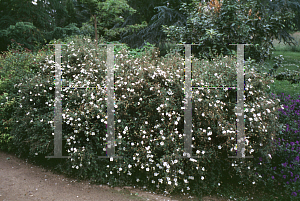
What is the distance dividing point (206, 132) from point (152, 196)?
3.66ft

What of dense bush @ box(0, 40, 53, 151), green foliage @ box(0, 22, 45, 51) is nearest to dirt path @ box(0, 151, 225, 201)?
dense bush @ box(0, 40, 53, 151)

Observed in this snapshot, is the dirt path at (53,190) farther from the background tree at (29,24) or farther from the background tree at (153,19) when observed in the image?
the background tree at (29,24)

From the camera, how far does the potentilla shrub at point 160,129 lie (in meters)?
3.00

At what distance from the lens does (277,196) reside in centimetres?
302

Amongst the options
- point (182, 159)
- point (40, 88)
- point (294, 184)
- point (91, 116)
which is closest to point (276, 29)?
point (294, 184)

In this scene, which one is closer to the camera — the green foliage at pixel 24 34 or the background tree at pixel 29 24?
the green foliage at pixel 24 34

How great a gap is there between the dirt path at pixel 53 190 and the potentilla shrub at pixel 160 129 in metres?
0.14

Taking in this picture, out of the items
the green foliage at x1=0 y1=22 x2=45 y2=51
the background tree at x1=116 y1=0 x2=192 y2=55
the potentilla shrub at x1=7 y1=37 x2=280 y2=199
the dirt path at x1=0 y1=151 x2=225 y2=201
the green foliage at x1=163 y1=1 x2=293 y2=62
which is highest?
the background tree at x1=116 y1=0 x2=192 y2=55

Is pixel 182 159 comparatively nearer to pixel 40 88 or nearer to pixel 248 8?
pixel 40 88

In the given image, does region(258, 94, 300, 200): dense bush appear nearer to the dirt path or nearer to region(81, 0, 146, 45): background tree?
the dirt path

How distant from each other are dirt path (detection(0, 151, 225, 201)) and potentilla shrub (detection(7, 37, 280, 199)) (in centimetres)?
14

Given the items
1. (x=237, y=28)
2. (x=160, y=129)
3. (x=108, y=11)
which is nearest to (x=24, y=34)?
(x=108, y=11)

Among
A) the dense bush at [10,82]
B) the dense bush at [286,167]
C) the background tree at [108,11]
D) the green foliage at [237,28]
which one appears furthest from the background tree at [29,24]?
the dense bush at [286,167]

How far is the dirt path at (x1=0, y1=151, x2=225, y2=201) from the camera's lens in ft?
9.28
